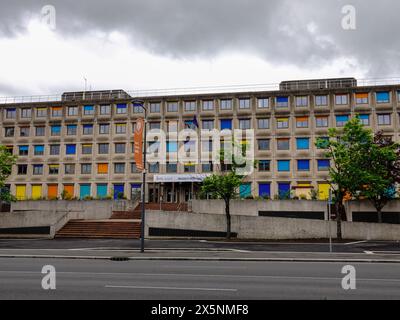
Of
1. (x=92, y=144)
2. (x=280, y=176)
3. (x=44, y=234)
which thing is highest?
(x=92, y=144)

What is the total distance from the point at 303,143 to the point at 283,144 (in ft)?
7.71

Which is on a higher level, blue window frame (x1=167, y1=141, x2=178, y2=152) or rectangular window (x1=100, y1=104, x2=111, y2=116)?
rectangular window (x1=100, y1=104, x2=111, y2=116)

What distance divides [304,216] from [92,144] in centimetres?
2965

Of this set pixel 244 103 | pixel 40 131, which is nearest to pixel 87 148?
pixel 40 131

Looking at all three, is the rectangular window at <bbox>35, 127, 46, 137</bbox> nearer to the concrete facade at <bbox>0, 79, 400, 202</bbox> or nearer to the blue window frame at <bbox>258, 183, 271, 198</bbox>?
the concrete facade at <bbox>0, 79, 400, 202</bbox>

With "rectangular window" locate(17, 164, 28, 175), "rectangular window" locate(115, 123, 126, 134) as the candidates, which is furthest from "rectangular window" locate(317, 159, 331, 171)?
"rectangular window" locate(17, 164, 28, 175)

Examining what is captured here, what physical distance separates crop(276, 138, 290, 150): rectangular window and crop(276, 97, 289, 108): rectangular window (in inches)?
166

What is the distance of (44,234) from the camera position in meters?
34.0

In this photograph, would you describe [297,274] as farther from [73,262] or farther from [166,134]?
[166,134]

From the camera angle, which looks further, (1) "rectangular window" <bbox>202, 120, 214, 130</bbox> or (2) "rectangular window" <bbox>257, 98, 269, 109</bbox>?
(1) "rectangular window" <bbox>202, 120, 214, 130</bbox>

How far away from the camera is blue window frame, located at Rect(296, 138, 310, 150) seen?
47.9 meters

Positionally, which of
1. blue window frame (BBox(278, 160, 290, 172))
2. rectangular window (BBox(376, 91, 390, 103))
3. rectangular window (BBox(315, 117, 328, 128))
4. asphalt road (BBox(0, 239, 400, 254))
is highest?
rectangular window (BBox(376, 91, 390, 103))

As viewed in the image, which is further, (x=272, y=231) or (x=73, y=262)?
(x=272, y=231)
